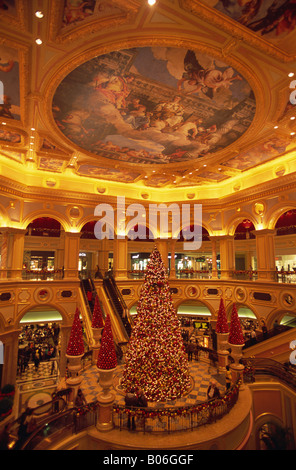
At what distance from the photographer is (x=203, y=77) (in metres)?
7.09

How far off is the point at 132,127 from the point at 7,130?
4.81 meters

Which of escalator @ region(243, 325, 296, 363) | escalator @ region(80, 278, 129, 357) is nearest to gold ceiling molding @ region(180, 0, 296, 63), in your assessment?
escalator @ region(80, 278, 129, 357)

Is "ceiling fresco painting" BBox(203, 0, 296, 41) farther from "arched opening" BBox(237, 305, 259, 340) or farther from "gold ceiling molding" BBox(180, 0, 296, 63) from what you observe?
"arched opening" BBox(237, 305, 259, 340)

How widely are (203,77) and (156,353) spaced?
8.10 m

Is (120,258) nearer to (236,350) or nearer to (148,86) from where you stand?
(236,350)

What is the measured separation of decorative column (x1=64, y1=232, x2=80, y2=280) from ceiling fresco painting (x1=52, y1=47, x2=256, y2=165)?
5.37m

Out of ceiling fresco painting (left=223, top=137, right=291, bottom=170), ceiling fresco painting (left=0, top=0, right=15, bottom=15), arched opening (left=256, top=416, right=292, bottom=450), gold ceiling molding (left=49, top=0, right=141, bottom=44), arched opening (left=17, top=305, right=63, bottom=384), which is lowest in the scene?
arched opening (left=256, top=416, right=292, bottom=450)

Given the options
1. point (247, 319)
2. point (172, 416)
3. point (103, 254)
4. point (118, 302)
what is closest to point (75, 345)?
point (172, 416)

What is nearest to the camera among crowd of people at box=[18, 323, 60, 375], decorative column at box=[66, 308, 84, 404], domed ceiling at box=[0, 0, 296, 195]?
domed ceiling at box=[0, 0, 296, 195]

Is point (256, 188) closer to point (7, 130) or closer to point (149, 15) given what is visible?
point (149, 15)

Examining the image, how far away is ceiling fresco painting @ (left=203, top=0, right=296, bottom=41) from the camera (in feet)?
16.5

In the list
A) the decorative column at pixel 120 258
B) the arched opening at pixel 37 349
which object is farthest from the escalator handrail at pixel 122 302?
the arched opening at pixel 37 349

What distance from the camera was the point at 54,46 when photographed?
6012 millimetres

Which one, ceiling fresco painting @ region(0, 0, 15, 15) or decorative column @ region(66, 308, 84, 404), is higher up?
ceiling fresco painting @ region(0, 0, 15, 15)
